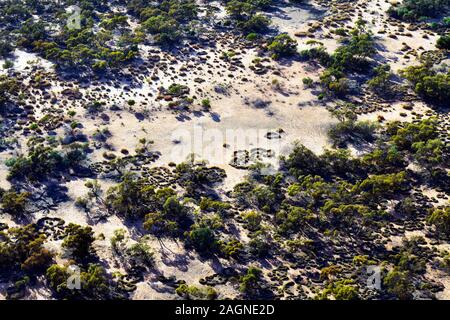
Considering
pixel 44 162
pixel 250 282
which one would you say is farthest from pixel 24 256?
pixel 250 282

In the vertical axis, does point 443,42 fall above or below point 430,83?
above

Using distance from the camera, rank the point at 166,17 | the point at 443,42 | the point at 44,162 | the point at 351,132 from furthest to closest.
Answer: the point at 166,17
the point at 443,42
the point at 351,132
the point at 44,162

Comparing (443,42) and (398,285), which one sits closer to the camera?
(398,285)

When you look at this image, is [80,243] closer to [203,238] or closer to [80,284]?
[80,284]

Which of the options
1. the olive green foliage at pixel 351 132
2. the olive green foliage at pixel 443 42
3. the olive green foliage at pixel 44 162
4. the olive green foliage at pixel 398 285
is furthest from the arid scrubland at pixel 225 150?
the olive green foliage at pixel 443 42

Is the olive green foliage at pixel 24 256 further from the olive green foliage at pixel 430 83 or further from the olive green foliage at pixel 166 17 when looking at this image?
the olive green foliage at pixel 430 83

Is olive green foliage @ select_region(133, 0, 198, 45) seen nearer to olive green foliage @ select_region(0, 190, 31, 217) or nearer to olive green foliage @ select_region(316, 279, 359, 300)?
olive green foliage @ select_region(0, 190, 31, 217)

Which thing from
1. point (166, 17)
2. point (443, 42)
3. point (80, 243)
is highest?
point (443, 42)

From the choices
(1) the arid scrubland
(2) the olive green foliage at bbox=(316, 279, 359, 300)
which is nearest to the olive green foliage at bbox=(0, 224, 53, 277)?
(1) the arid scrubland

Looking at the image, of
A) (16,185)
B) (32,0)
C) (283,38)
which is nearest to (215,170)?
(16,185)
